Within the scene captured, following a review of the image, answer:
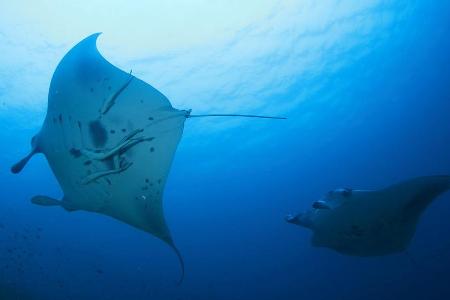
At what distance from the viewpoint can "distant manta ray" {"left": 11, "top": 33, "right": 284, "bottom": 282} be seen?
10.8 ft

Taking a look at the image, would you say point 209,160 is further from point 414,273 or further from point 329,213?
point 414,273

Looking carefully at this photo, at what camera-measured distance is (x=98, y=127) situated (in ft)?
11.0

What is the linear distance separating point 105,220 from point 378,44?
29969mm

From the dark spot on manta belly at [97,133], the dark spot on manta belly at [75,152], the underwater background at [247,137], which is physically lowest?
the underwater background at [247,137]

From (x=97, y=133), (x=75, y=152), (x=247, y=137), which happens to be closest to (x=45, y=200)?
(x=75, y=152)

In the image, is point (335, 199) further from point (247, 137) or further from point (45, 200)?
point (247, 137)

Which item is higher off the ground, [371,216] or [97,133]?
[97,133]

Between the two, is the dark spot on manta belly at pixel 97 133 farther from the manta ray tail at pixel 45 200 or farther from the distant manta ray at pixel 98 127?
the manta ray tail at pixel 45 200

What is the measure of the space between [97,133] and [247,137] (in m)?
20.3

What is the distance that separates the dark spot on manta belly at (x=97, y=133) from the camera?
332cm

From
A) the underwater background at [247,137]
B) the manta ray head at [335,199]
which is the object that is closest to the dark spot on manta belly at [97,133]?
the manta ray head at [335,199]

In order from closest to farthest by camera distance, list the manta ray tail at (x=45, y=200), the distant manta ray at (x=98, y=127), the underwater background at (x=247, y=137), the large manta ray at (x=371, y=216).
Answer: the distant manta ray at (x=98, y=127)
the manta ray tail at (x=45, y=200)
the large manta ray at (x=371, y=216)
the underwater background at (x=247, y=137)

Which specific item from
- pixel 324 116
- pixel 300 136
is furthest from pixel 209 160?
pixel 324 116

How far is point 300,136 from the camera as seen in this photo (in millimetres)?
25516
